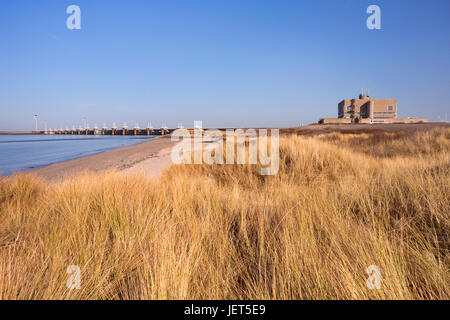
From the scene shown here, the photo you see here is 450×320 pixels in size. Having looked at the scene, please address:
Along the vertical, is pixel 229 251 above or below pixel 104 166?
above

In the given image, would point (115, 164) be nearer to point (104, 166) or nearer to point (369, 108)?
point (104, 166)

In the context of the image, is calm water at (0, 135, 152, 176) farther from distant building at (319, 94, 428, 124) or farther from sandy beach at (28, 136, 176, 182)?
distant building at (319, 94, 428, 124)

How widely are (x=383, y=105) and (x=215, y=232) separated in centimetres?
7484

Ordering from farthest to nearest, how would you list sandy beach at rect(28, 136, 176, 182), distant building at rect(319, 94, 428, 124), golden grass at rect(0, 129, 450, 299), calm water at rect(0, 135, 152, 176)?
1. distant building at rect(319, 94, 428, 124)
2. calm water at rect(0, 135, 152, 176)
3. sandy beach at rect(28, 136, 176, 182)
4. golden grass at rect(0, 129, 450, 299)

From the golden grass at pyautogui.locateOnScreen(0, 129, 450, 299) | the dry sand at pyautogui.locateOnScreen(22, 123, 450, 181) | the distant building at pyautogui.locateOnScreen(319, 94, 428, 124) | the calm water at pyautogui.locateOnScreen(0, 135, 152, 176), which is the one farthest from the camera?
the distant building at pyautogui.locateOnScreen(319, 94, 428, 124)

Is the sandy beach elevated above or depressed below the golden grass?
below

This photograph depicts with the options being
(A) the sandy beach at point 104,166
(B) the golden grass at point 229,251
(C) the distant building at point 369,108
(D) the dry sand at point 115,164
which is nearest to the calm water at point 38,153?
(A) the sandy beach at point 104,166

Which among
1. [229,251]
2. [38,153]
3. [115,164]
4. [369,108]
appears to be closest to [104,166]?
[115,164]

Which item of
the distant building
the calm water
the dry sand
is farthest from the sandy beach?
the distant building

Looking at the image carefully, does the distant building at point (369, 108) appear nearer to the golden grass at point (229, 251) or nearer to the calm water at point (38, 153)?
the calm water at point (38, 153)

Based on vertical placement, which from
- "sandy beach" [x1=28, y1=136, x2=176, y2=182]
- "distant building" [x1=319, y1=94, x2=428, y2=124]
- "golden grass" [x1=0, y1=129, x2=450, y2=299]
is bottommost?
"sandy beach" [x1=28, y1=136, x2=176, y2=182]

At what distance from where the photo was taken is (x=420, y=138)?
1011 centimetres
